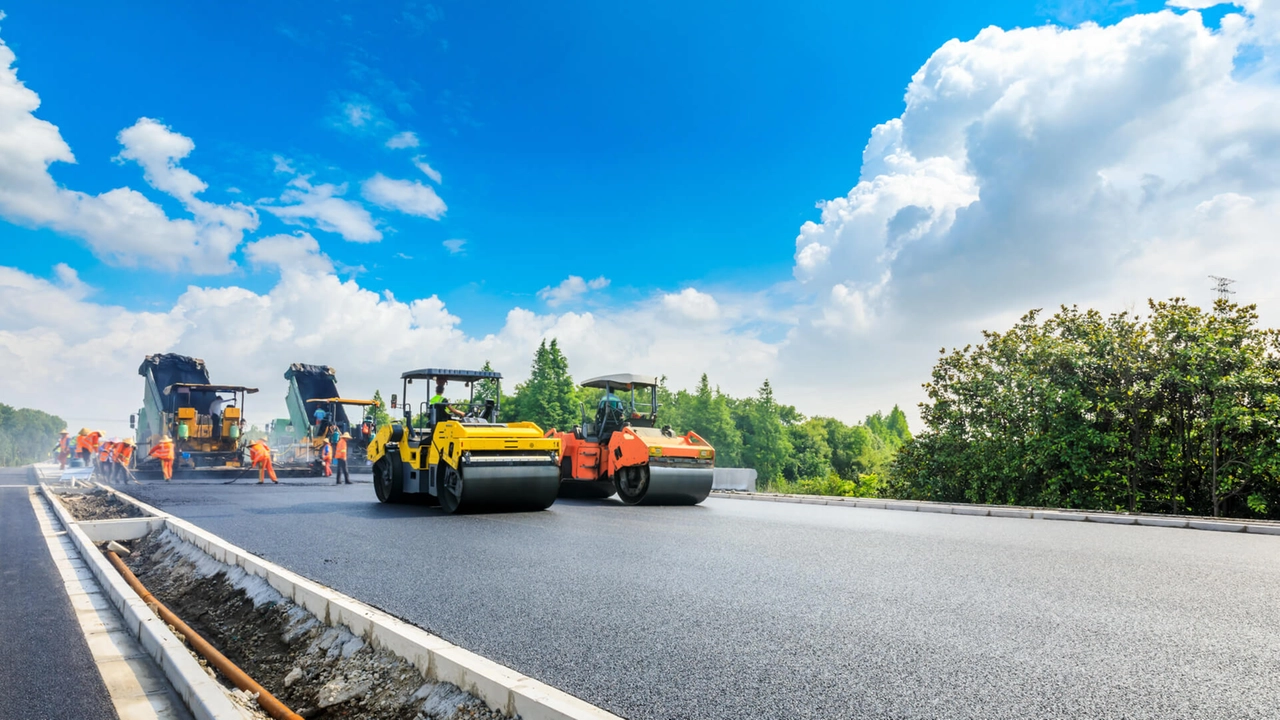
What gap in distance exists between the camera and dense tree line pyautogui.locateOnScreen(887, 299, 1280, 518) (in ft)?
39.4

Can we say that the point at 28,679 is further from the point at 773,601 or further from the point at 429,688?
the point at 773,601

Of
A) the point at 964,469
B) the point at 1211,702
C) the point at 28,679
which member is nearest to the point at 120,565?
the point at 28,679

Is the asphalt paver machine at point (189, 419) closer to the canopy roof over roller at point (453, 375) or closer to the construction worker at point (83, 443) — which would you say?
the construction worker at point (83, 443)

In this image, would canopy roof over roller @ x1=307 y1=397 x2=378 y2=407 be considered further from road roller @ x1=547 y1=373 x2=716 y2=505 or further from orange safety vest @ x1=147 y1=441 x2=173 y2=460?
road roller @ x1=547 y1=373 x2=716 y2=505

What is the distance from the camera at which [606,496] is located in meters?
14.1

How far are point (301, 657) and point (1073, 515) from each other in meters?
10.1

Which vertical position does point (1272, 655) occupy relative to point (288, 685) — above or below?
above

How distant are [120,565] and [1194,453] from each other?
50.5ft

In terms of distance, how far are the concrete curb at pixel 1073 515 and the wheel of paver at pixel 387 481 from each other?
731 cm

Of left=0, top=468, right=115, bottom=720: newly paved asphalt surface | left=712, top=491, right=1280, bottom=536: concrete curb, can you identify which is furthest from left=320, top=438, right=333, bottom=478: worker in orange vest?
left=0, top=468, right=115, bottom=720: newly paved asphalt surface

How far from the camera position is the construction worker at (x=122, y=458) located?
21047 millimetres

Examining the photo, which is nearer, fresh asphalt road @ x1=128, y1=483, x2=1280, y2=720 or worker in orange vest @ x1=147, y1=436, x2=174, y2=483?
fresh asphalt road @ x1=128, y1=483, x2=1280, y2=720

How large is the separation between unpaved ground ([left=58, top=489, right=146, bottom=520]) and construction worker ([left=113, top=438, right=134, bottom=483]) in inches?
217

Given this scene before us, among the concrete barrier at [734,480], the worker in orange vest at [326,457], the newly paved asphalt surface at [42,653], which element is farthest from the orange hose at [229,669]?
the worker in orange vest at [326,457]
